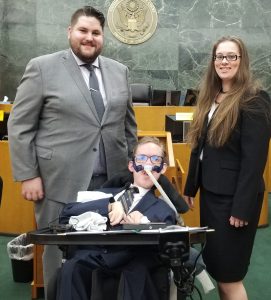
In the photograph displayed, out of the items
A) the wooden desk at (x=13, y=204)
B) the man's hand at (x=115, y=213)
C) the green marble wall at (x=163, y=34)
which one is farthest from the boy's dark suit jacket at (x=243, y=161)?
the green marble wall at (x=163, y=34)

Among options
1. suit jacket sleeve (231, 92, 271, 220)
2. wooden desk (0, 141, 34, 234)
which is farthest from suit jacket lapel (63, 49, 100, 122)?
wooden desk (0, 141, 34, 234)

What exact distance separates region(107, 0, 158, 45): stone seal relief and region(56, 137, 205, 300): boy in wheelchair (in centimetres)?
643

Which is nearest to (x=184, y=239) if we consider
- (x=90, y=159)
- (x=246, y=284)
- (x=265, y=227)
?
(x=90, y=159)

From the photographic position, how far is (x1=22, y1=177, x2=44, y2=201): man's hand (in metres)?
2.09

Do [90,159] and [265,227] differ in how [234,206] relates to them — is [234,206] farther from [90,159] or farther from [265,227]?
[265,227]

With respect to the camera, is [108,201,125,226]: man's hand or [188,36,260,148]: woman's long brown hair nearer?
[108,201,125,226]: man's hand

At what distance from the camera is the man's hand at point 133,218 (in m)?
1.67

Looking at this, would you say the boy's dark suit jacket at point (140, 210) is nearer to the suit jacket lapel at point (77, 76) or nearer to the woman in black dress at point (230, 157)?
the woman in black dress at point (230, 157)

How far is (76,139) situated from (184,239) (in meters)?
0.90

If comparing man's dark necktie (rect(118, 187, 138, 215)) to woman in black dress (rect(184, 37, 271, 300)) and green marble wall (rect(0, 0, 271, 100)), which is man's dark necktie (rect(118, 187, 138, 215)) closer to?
woman in black dress (rect(184, 37, 271, 300))

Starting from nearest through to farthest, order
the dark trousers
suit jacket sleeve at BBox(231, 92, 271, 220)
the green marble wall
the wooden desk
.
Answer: the dark trousers
suit jacket sleeve at BBox(231, 92, 271, 220)
the wooden desk
the green marble wall

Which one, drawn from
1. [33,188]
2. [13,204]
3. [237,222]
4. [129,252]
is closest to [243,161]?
[237,222]

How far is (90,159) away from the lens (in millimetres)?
2111

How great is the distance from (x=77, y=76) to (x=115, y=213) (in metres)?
0.79
